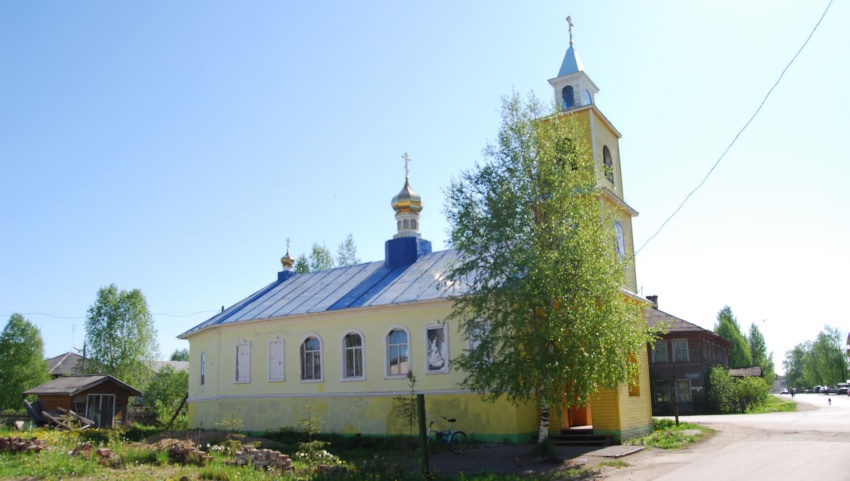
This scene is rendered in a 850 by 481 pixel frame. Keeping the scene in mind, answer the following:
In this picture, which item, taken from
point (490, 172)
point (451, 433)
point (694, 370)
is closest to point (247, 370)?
point (451, 433)

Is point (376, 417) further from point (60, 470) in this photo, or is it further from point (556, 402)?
point (60, 470)

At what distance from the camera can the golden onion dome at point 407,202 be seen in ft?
82.9

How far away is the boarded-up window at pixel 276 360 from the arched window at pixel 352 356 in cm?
281

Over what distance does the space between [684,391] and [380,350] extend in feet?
80.4

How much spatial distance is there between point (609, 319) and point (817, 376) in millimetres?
99663

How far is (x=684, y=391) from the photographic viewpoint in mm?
38125

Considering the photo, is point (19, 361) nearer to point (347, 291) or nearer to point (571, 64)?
point (347, 291)

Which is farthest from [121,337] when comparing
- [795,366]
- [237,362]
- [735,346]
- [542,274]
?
[795,366]

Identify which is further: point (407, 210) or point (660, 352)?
point (660, 352)

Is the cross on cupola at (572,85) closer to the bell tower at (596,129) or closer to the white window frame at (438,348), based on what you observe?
the bell tower at (596,129)

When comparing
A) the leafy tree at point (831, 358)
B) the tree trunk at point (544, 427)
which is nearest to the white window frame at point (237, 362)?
the tree trunk at point (544, 427)

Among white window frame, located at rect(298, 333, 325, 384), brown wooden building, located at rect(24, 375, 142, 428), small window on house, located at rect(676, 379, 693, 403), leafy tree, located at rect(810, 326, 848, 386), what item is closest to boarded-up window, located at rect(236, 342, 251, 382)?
white window frame, located at rect(298, 333, 325, 384)

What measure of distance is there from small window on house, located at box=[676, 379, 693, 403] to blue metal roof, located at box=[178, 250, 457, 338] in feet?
70.9

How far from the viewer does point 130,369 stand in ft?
150
